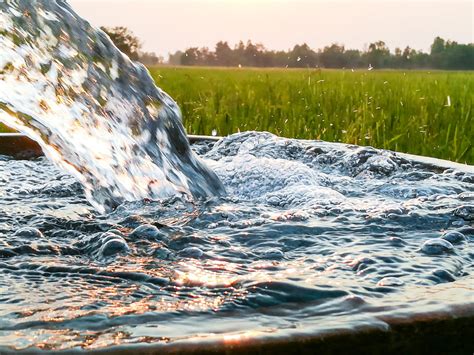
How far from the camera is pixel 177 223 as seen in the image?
1772 millimetres

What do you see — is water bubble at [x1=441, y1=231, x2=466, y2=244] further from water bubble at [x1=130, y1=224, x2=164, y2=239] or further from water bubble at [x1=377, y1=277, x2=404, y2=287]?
water bubble at [x1=130, y1=224, x2=164, y2=239]

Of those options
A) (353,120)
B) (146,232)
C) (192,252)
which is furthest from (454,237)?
(353,120)

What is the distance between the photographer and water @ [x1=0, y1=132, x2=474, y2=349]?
0.93 m

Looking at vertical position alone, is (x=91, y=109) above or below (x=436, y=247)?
above

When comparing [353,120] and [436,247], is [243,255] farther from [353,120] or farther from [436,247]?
[353,120]

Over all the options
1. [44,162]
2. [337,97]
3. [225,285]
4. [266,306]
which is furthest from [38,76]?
[337,97]

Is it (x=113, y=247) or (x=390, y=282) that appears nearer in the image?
(x=390, y=282)

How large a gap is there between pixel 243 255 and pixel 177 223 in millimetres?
363

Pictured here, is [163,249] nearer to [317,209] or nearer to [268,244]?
[268,244]

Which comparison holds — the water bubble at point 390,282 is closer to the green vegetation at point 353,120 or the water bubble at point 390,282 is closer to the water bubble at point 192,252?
the water bubble at point 192,252

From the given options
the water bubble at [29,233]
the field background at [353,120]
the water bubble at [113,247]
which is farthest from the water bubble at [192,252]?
the field background at [353,120]

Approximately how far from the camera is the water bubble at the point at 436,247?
143 centimetres

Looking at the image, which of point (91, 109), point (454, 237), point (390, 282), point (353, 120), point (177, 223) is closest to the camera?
point (390, 282)

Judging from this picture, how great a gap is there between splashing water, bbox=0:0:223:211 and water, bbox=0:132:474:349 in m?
0.11
